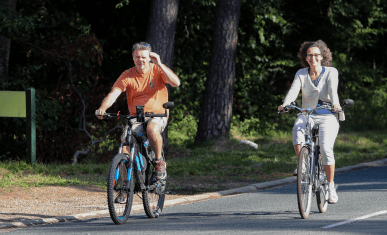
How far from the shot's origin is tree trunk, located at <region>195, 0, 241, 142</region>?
51.7ft

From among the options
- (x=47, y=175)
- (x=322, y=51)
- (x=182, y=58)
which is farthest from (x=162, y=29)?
(x=322, y=51)

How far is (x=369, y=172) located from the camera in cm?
1148

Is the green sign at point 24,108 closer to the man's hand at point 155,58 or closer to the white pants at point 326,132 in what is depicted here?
the man's hand at point 155,58

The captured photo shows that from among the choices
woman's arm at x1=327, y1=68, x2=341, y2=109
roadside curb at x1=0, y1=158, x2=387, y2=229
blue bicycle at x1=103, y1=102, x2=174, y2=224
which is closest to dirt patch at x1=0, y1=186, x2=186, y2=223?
roadside curb at x1=0, y1=158, x2=387, y2=229

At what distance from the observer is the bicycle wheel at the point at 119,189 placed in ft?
20.4

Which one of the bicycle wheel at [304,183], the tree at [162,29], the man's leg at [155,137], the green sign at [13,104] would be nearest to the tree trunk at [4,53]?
the green sign at [13,104]

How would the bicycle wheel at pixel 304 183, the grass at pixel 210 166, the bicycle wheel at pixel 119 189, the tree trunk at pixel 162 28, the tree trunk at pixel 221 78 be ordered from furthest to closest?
the tree trunk at pixel 221 78
the tree trunk at pixel 162 28
the grass at pixel 210 166
the bicycle wheel at pixel 304 183
the bicycle wheel at pixel 119 189

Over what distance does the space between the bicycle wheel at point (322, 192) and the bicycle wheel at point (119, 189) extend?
2.39 metres

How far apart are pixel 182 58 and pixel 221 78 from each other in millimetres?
3073

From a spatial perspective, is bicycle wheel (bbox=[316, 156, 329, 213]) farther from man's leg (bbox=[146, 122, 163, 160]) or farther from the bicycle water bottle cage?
the bicycle water bottle cage

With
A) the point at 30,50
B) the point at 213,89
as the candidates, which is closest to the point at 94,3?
the point at 30,50

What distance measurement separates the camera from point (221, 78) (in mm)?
15844

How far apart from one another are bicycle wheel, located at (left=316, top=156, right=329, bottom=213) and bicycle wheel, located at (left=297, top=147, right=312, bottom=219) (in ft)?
1.19

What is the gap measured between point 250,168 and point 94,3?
25.1ft
